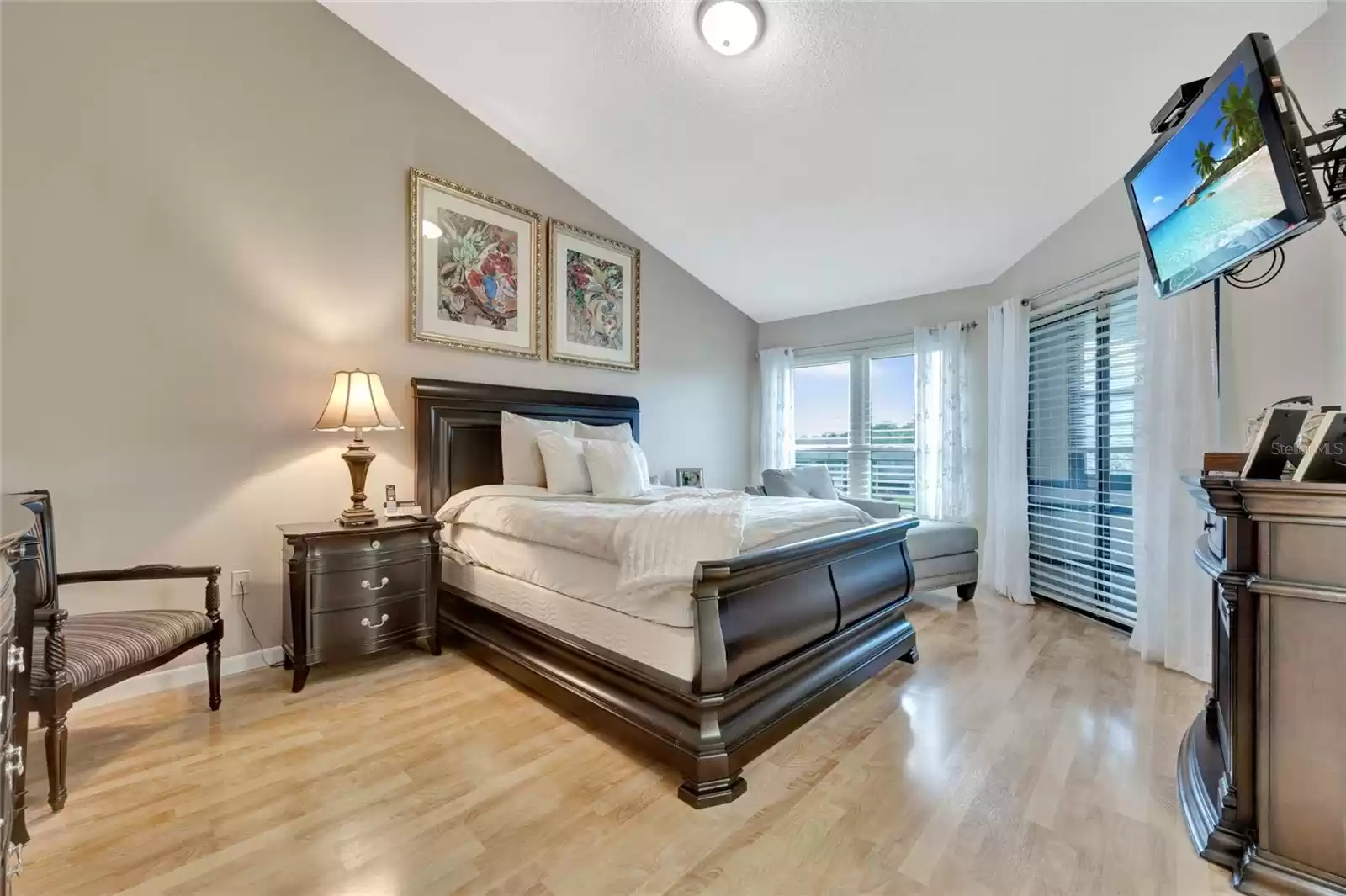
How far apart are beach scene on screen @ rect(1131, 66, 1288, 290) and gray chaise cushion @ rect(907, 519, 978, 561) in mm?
2004

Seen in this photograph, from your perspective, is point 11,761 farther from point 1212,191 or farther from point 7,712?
point 1212,191

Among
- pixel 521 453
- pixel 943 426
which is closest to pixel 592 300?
pixel 521 453

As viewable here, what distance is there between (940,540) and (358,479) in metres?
3.53

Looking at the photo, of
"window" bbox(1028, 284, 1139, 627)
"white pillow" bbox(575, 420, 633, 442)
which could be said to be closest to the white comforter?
"white pillow" bbox(575, 420, 633, 442)

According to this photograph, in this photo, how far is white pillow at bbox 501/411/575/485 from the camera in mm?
3355

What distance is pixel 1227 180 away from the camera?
1.61 metres

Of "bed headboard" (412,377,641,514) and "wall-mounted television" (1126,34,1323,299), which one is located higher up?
"wall-mounted television" (1126,34,1323,299)

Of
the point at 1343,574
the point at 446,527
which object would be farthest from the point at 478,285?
the point at 1343,574

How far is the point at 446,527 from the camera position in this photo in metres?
3.07

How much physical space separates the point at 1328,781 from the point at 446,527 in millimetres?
3299

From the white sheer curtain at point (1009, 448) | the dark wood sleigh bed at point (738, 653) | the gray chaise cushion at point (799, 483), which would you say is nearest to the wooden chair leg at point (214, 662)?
the dark wood sleigh bed at point (738, 653)

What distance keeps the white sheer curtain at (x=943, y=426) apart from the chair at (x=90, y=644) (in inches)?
180

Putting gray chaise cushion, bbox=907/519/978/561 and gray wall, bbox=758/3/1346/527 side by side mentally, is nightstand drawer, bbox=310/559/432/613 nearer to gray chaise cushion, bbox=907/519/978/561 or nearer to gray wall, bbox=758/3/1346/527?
gray chaise cushion, bbox=907/519/978/561

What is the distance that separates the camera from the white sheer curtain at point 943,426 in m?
4.38
